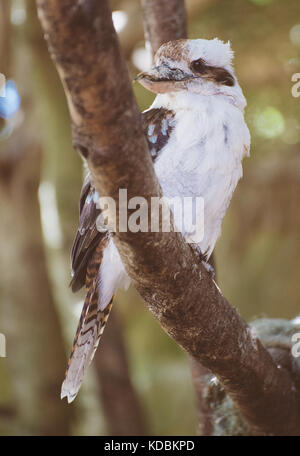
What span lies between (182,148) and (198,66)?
0.32 meters

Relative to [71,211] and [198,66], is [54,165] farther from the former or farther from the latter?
[198,66]

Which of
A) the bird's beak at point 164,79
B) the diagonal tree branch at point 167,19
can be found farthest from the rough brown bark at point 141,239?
the diagonal tree branch at point 167,19

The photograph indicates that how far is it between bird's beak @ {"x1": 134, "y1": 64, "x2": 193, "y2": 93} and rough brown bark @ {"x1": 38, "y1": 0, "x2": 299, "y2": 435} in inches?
23.7

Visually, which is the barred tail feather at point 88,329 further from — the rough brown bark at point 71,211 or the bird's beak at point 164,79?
the rough brown bark at point 71,211

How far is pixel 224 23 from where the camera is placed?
3.79 meters

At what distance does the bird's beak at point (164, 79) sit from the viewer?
1.76 meters

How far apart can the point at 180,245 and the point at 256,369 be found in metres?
0.73

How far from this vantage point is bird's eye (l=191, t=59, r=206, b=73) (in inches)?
74.7

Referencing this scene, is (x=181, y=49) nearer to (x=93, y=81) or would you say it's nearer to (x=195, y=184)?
(x=195, y=184)

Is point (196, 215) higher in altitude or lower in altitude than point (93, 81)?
higher

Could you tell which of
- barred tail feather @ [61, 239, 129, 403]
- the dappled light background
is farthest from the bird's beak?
the dappled light background

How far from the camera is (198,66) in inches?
75.2

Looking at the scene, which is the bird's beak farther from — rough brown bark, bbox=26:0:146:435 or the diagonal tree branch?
rough brown bark, bbox=26:0:146:435

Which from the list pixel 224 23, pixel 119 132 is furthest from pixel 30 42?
pixel 119 132
